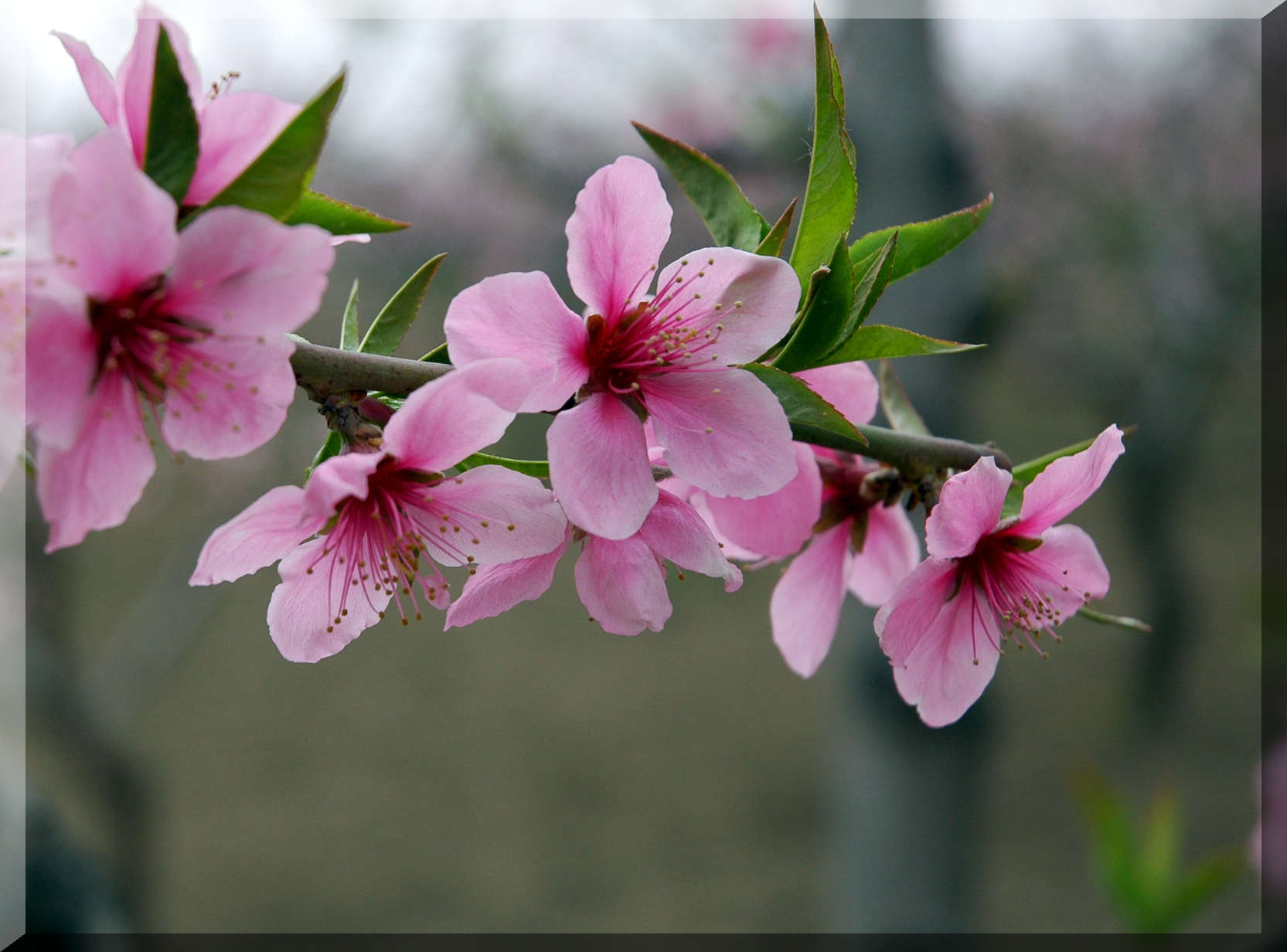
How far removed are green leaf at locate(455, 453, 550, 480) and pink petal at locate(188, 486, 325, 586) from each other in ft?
0.30

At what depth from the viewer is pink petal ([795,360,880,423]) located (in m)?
0.78

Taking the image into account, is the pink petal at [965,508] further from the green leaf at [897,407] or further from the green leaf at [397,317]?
the green leaf at [397,317]

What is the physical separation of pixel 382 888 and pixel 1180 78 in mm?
6306

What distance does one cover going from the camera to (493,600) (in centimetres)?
64

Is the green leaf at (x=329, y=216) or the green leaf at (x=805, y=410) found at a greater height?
the green leaf at (x=329, y=216)

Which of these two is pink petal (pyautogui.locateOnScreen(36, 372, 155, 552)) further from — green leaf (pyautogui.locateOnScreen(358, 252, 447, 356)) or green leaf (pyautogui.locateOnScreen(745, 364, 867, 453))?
green leaf (pyautogui.locateOnScreen(745, 364, 867, 453))

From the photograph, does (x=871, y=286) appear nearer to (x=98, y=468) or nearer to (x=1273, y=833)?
(x=98, y=468)

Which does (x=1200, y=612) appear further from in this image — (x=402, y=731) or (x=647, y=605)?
(x=647, y=605)

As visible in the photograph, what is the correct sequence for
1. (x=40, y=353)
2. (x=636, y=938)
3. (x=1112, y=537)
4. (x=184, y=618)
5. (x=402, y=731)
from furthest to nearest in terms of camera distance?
1. (x=1112, y=537)
2. (x=402, y=731)
3. (x=636, y=938)
4. (x=184, y=618)
5. (x=40, y=353)

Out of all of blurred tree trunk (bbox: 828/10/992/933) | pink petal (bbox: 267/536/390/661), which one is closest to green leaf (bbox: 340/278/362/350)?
pink petal (bbox: 267/536/390/661)

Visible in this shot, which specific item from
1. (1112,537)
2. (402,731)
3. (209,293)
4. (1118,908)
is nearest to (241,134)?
(209,293)

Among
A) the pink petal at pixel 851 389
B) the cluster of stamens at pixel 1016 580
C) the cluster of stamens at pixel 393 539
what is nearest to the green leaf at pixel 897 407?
the pink petal at pixel 851 389

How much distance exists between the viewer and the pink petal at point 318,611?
0.65 m

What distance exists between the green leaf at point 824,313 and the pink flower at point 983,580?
0.35ft
